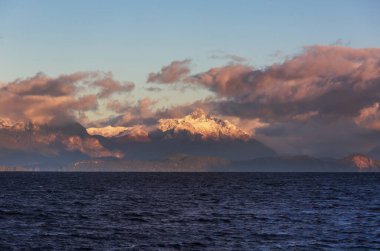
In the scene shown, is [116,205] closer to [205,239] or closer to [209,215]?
[209,215]

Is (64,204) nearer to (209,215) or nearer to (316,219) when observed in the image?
(209,215)

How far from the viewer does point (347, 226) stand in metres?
71.2

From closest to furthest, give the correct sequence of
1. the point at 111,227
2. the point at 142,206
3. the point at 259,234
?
1. the point at 259,234
2. the point at 111,227
3. the point at 142,206

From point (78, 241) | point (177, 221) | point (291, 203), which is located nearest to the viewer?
point (78, 241)

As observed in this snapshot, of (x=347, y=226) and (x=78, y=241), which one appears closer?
(x=78, y=241)

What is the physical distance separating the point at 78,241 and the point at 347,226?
1303 inches

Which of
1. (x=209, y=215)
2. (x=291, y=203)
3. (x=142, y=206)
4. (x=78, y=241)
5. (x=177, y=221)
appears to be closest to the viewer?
(x=78, y=241)

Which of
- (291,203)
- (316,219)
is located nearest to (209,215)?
(316,219)

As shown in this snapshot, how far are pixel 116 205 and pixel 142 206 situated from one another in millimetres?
4601

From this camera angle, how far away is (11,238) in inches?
2334

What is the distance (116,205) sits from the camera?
99312 millimetres

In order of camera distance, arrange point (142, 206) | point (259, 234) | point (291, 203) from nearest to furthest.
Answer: point (259, 234) < point (142, 206) < point (291, 203)

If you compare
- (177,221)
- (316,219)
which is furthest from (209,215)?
(316,219)

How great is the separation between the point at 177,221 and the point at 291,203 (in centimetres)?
3600
